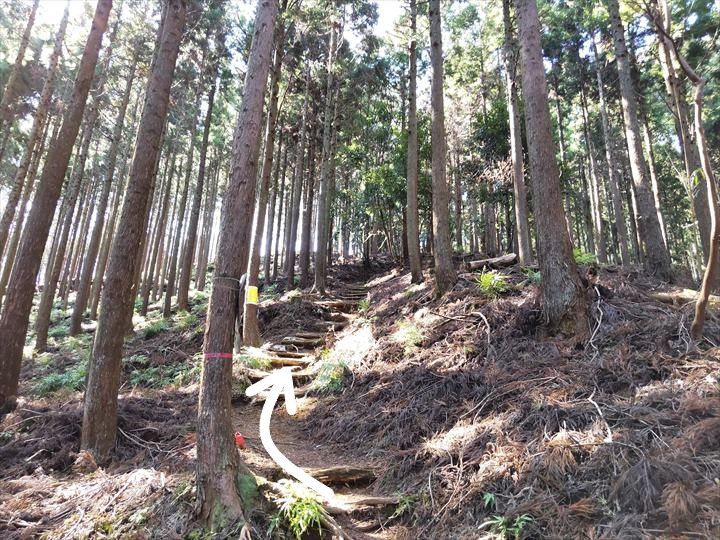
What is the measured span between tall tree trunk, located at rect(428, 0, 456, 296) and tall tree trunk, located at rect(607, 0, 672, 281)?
372 cm

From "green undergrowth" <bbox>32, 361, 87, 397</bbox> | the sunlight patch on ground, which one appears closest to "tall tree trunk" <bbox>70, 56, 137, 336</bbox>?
"green undergrowth" <bbox>32, 361, 87, 397</bbox>

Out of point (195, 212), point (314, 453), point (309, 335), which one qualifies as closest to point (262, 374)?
point (309, 335)

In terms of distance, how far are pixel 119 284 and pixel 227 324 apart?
2051mm

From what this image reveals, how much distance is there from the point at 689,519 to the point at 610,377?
1.79m

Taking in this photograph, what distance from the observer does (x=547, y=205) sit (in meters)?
5.59

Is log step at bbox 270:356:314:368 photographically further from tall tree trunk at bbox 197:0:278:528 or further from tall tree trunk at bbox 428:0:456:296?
tall tree trunk at bbox 197:0:278:528

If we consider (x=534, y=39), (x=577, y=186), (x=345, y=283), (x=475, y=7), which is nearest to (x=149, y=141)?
(x=534, y=39)

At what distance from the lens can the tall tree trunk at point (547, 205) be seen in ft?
17.1

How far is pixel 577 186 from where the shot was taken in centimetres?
2950

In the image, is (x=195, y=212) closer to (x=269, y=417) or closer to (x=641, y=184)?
(x=269, y=417)

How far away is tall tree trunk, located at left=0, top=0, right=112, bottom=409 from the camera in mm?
6008

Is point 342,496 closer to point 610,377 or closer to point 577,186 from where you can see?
point 610,377

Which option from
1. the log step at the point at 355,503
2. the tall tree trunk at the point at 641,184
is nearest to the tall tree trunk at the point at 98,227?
the log step at the point at 355,503

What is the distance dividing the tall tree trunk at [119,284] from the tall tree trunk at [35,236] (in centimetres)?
239
